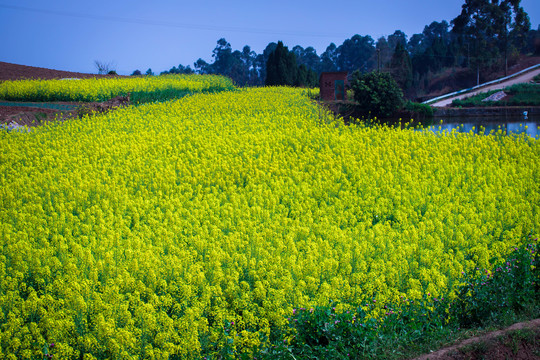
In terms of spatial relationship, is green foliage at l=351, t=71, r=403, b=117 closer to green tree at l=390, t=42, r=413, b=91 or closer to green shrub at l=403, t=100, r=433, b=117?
green shrub at l=403, t=100, r=433, b=117

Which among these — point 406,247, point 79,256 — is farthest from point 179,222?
point 406,247

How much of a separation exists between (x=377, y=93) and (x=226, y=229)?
19.7 metres

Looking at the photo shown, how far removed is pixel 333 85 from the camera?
27672mm

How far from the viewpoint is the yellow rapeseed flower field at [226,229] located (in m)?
4.24

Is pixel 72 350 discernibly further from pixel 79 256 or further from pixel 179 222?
pixel 179 222

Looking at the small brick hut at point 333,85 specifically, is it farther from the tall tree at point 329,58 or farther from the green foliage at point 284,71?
the tall tree at point 329,58

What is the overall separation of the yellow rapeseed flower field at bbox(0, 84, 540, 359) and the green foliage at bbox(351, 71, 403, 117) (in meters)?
12.4

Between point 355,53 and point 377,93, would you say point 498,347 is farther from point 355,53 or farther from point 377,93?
point 355,53

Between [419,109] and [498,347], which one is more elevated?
[419,109]

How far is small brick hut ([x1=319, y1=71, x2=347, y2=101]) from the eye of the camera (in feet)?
90.3

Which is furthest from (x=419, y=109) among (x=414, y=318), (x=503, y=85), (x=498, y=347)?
(x=498, y=347)

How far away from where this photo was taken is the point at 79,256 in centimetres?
536

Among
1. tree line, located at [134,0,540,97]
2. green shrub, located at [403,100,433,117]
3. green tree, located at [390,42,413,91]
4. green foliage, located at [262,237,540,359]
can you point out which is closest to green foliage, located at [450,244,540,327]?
green foliage, located at [262,237,540,359]

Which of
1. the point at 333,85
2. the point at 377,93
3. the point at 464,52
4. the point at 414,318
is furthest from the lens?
the point at 464,52
